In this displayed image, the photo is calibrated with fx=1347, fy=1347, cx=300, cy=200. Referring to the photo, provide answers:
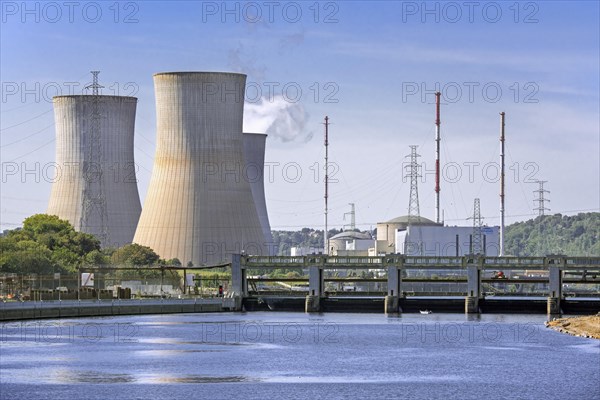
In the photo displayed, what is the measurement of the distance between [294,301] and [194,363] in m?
34.8

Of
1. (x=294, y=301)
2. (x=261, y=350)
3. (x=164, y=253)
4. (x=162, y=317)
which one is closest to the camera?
(x=261, y=350)

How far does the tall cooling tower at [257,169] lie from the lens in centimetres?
12356

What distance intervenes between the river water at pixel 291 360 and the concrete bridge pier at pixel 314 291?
7.48 meters

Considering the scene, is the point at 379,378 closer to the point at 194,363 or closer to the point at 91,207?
the point at 194,363

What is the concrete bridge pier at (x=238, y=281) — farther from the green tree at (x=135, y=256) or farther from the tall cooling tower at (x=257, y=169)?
the tall cooling tower at (x=257, y=169)

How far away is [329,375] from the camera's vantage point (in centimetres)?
4256

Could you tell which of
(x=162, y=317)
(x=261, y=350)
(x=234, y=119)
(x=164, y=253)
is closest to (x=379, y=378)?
(x=261, y=350)

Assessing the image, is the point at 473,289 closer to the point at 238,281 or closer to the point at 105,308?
the point at 238,281

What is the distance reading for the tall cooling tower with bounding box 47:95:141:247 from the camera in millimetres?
104062

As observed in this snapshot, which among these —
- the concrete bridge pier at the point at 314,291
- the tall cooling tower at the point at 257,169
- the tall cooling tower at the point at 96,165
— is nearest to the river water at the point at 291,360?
the concrete bridge pier at the point at 314,291

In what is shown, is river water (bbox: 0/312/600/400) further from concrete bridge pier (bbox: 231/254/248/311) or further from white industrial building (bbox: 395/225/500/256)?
white industrial building (bbox: 395/225/500/256)

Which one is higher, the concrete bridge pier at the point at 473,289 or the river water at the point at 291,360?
the concrete bridge pier at the point at 473,289

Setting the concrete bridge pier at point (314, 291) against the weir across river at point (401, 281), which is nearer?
the weir across river at point (401, 281)

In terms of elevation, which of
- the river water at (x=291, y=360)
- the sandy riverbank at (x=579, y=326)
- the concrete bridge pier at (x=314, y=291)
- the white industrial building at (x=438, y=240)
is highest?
the white industrial building at (x=438, y=240)
